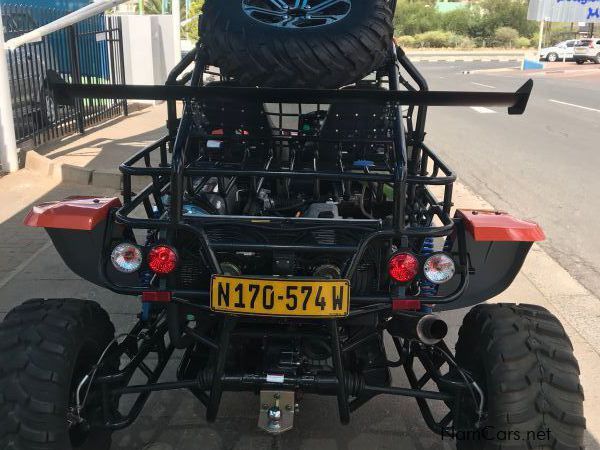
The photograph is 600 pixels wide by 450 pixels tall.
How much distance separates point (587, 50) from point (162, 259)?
45.7 m

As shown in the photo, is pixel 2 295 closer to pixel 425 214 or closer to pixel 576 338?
pixel 425 214

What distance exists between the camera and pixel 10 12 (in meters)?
9.52

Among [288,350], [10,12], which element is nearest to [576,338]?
[288,350]

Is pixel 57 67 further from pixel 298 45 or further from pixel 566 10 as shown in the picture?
pixel 566 10

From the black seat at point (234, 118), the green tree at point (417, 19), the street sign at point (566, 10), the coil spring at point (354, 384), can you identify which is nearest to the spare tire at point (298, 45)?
the black seat at point (234, 118)

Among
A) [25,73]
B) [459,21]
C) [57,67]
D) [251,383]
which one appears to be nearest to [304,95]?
[251,383]

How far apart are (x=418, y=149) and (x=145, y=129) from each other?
988cm

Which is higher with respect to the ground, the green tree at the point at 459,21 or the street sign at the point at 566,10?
the street sign at the point at 566,10

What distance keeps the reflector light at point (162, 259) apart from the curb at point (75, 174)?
5.60 meters

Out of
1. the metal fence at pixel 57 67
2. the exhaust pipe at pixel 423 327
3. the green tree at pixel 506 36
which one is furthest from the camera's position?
the green tree at pixel 506 36

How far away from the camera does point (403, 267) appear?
2715 millimetres

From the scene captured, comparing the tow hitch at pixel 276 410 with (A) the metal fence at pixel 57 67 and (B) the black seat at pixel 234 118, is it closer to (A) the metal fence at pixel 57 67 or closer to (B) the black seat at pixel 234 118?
(B) the black seat at pixel 234 118

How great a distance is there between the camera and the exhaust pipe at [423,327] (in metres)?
2.77

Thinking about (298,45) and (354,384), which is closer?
(354,384)
